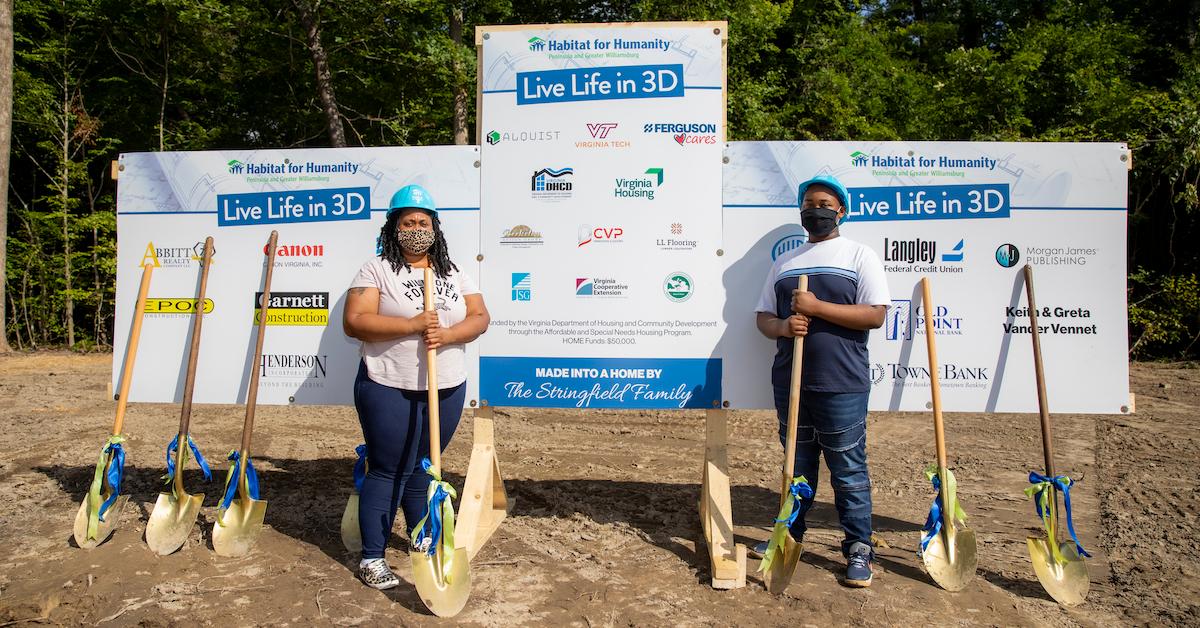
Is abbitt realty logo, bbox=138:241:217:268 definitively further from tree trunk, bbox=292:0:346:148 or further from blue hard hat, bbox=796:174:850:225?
tree trunk, bbox=292:0:346:148

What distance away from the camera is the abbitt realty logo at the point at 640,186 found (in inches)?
180

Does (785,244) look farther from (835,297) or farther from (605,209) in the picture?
(605,209)

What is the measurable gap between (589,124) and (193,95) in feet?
49.9

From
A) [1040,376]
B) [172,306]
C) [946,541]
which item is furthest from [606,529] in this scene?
[172,306]

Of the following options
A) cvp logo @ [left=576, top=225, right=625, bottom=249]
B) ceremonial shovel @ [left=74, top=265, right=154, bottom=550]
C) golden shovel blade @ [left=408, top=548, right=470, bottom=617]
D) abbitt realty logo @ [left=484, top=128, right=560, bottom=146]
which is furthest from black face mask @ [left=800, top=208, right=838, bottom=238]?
ceremonial shovel @ [left=74, top=265, right=154, bottom=550]

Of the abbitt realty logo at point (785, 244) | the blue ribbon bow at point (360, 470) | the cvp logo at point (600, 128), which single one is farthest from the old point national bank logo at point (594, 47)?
the blue ribbon bow at point (360, 470)

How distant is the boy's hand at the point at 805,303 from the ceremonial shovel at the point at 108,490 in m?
3.59

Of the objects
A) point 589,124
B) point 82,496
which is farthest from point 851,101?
point 82,496

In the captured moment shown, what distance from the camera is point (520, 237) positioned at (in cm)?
465

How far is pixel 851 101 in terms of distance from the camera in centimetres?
1778

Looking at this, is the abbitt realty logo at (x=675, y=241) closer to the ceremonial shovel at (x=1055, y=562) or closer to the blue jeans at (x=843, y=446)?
the blue jeans at (x=843, y=446)

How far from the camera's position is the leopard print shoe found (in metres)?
4.05

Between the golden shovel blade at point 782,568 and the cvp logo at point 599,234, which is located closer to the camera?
the golden shovel blade at point 782,568

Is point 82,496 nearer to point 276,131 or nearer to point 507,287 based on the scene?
point 507,287
